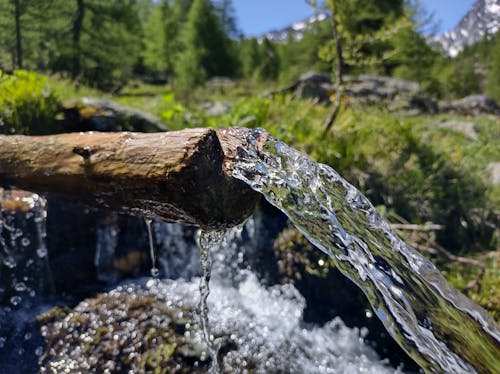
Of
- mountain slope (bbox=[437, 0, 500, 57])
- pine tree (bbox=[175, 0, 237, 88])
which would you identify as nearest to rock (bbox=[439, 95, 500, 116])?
mountain slope (bbox=[437, 0, 500, 57])

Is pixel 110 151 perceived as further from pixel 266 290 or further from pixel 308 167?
pixel 266 290

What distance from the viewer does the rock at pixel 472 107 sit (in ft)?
40.5

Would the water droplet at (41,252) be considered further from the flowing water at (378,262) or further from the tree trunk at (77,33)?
the tree trunk at (77,33)

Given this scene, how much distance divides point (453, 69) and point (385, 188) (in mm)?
15350

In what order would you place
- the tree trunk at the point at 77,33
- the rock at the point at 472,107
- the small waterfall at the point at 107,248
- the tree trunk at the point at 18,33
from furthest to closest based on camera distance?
the rock at the point at 472,107 < the tree trunk at the point at 77,33 < the tree trunk at the point at 18,33 < the small waterfall at the point at 107,248

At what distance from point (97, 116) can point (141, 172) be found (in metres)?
2.93

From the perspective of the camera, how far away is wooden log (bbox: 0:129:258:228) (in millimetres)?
1536

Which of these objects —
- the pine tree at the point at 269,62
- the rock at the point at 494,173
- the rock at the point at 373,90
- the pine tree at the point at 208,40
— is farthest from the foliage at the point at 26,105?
the pine tree at the point at 208,40

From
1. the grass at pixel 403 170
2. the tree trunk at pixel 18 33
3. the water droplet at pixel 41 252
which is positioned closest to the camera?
the water droplet at pixel 41 252

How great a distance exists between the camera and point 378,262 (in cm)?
181

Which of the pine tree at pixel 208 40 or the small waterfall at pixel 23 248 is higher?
the pine tree at pixel 208 40

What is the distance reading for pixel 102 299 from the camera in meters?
3.13

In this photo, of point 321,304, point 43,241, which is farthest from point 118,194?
point 321,304

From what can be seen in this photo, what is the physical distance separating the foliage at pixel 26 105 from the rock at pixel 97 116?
146 mm
